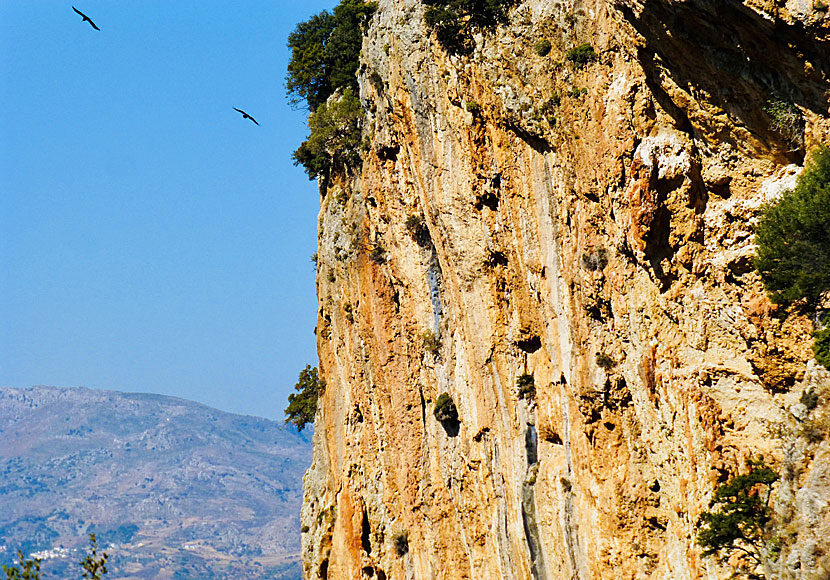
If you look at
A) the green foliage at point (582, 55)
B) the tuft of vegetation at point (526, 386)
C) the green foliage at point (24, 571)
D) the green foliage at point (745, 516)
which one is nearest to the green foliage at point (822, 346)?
the green foliage at point (745, 516)

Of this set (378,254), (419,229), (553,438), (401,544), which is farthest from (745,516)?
(378,254)

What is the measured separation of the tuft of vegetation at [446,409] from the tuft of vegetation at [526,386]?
17.6ft

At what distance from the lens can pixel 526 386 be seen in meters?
38.1

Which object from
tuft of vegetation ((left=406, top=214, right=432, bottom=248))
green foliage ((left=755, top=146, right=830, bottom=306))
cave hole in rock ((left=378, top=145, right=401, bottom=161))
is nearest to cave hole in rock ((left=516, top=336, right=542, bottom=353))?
tuft of vegetation ((left=406, top=214, right=432, bottom=248))

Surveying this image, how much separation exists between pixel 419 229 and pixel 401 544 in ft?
49.7

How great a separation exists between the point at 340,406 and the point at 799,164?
3157 centimetres

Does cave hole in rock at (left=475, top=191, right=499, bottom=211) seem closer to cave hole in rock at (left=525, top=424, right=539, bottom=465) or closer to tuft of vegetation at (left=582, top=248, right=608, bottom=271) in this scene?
tuft of vegetation at (left=582, top=248, right=608, bottom=271)

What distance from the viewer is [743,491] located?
26.7 metres

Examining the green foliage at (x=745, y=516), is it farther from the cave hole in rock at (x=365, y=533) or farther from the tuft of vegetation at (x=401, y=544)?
the cave hole in rock at (x=365, y=533)

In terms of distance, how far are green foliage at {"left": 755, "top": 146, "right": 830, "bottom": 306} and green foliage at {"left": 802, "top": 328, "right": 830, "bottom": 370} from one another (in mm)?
1157

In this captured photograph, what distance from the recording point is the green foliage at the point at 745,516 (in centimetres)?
2627

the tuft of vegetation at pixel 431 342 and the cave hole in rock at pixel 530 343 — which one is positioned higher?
the tuft of vegetation at pixel 431 342

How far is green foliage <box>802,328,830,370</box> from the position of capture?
24812 mm

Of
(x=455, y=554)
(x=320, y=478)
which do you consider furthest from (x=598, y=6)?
(x=320, y=478)
